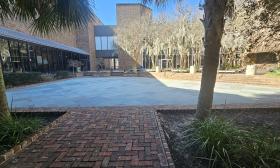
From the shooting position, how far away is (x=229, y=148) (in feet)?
9.65

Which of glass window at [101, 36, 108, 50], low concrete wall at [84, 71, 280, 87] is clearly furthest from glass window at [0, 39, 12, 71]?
glass window at [101, 36, 108, 50]

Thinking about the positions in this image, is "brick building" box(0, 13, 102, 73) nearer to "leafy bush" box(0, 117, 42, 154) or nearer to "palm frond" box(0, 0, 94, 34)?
"palm frond" box(0, 0, 94, 34)

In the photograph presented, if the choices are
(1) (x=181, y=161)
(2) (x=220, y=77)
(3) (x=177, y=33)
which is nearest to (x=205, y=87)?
(1) (x=181, y=161)

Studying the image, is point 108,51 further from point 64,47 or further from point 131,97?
point 131,97

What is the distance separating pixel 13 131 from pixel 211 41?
166 inches

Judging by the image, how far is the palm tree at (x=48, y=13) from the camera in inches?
157

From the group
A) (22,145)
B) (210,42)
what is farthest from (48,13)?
(210,42)

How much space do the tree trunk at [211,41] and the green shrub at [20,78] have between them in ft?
40.4

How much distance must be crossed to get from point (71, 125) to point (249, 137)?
3.67m

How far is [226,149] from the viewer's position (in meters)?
2.94

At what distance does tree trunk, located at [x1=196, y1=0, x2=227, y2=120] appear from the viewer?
3760 millimetres

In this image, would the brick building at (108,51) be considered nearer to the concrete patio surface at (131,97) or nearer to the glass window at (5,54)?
the glass window at (5,54)

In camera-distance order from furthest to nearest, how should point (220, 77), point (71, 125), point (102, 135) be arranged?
1. point (220, 77)
2. point (71, 125)
3. point (102, 135)

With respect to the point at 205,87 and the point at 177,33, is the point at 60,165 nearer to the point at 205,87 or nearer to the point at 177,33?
the point at 205,87
